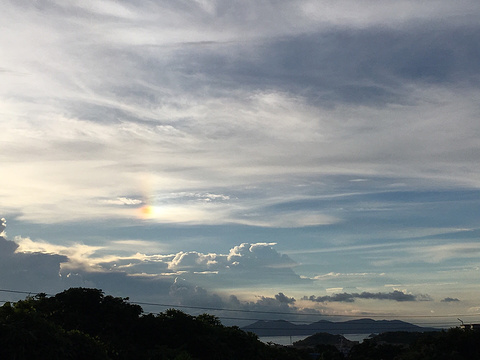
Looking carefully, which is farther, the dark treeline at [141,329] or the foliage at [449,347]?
the foliage at [449,347]

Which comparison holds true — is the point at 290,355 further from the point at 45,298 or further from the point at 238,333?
the point at 45,298

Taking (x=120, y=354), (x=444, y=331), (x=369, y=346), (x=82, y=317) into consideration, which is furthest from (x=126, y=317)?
(x=369, y=346)

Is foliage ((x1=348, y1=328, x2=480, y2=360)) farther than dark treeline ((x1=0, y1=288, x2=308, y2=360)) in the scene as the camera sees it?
Yes

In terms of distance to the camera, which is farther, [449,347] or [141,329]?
[449,347]

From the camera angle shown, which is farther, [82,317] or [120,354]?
[82,317]

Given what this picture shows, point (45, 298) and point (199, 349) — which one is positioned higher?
point (45, 298)

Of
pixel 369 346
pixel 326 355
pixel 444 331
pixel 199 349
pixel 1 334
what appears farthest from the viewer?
pixel 326 355

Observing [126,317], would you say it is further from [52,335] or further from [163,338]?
[52,335]

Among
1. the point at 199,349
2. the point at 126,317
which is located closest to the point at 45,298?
the point at 126,317

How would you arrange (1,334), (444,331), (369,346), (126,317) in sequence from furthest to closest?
(369,346), (444,331), (126,317), (1,334)
